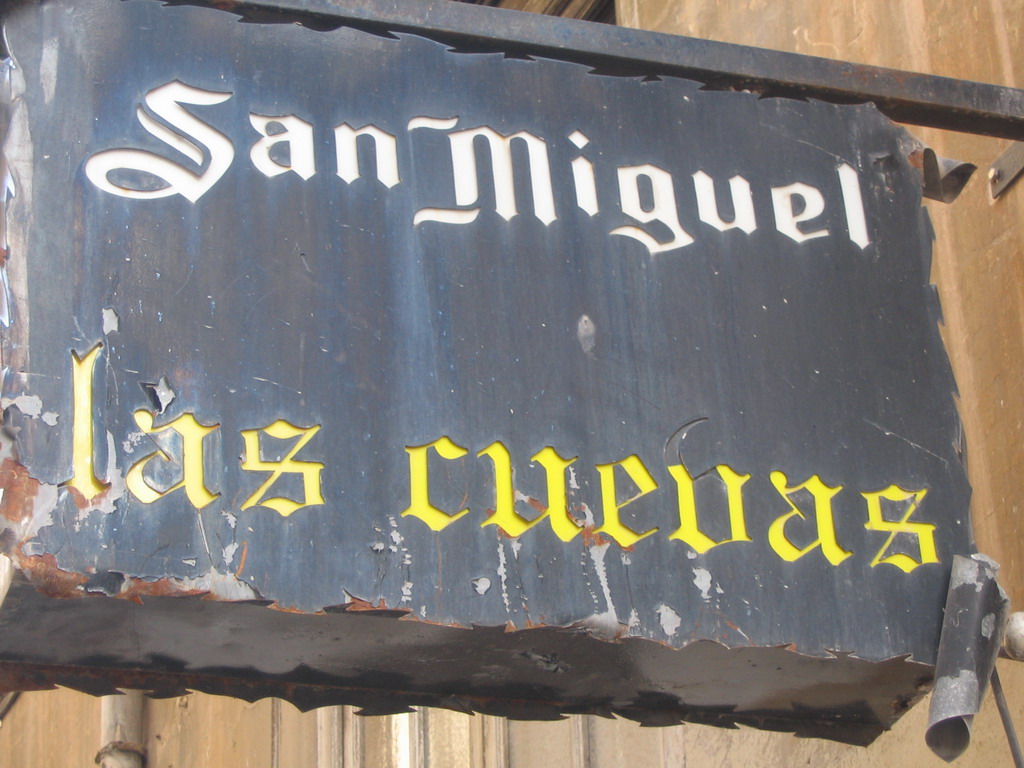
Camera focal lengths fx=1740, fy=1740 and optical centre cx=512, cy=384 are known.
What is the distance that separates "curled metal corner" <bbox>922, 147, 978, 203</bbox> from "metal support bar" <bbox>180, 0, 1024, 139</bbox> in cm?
8

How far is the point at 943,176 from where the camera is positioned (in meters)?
3.65

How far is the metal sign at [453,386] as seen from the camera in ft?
9.11

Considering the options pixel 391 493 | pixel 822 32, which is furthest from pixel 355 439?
pixel 822 32

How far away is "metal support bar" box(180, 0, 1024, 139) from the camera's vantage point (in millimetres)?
3312

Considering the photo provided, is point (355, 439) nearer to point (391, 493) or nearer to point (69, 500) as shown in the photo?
point (391, 493)

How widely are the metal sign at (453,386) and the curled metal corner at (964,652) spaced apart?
4 centimetres

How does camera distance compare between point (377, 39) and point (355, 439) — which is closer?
point (355, 439)

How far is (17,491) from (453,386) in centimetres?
75

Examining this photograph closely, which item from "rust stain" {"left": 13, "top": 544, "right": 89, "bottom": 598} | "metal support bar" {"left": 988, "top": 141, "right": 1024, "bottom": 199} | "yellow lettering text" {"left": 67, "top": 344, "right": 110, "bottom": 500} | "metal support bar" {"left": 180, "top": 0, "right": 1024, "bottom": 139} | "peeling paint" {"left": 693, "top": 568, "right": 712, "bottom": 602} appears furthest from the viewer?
"metal support bar" {"left": 988, "top": 141, "right": 1024, "bottom": 199}

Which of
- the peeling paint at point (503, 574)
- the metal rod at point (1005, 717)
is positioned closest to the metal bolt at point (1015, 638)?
the metal rod at point (1005, 717)

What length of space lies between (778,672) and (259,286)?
1.13 m

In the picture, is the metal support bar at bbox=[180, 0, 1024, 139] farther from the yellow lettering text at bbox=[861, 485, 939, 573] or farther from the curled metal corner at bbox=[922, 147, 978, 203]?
the yellow lettering text at bbox=[861, 485, 939, 573]

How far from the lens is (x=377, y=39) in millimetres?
3314

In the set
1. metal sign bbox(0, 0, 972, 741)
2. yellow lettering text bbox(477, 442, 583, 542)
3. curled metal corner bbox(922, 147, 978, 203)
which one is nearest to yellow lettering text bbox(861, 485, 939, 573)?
metal sign bbox(0, 0, 972, 741)
